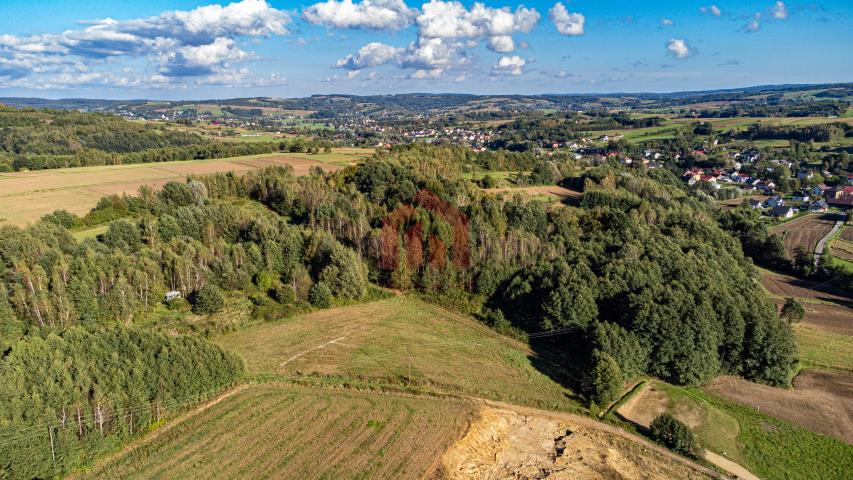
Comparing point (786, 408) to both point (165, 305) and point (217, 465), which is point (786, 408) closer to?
point (217, 465)

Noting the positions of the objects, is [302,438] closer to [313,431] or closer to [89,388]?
[313,431]

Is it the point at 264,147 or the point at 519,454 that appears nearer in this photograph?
the point at 519,454

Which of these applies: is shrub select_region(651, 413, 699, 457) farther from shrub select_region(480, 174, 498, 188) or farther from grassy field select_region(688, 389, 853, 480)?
shrub select_region(480, 174, 498, 188)

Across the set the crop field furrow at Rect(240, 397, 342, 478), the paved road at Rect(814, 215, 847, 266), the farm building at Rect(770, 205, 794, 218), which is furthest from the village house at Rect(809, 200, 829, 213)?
the crop field furrow at Rect(240, 397, 342, 478)

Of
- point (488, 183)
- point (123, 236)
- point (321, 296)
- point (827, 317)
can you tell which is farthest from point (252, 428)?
point (488, 183)

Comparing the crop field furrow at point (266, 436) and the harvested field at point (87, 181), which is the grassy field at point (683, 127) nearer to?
the harvested field at point (87, 181)

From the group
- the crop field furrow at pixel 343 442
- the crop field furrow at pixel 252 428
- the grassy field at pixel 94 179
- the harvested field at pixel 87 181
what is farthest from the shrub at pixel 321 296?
the grassy field at pixel 94 179

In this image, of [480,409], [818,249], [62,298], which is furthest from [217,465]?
[818,249]
